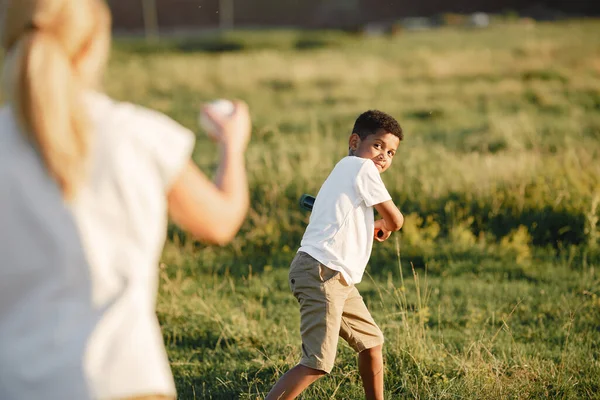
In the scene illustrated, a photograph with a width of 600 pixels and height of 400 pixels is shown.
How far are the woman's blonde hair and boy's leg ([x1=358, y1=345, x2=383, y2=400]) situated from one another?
7.59 feet

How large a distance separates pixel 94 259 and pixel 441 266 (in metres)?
5.14

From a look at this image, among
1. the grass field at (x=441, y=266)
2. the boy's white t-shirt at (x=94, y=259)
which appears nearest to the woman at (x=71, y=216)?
the boy's white t-shirt at (x=94, y=259)

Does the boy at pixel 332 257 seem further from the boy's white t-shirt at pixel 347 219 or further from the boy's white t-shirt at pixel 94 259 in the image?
the boy's white t-shirt at pixel 94 259

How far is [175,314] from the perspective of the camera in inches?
211

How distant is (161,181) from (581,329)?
413 cm

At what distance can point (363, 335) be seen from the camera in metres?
3.59

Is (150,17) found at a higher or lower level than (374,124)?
higher

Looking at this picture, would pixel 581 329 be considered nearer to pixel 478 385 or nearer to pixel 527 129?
pixel 478 385

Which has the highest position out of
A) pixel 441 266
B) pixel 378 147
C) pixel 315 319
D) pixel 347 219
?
pixel 378 147

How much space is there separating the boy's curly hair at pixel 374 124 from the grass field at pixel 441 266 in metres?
1.25

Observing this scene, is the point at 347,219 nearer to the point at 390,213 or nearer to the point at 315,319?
the point at 390,213

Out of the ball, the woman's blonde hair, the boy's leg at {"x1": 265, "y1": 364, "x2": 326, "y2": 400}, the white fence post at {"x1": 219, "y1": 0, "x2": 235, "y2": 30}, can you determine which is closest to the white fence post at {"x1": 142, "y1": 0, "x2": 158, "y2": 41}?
the white fence post at {"x1": 219, "y1": 0, "x2": 235, "y2": 30}

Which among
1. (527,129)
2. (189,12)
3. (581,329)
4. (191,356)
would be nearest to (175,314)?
(191,356)

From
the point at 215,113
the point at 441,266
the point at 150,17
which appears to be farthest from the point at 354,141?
the point at 150,17
